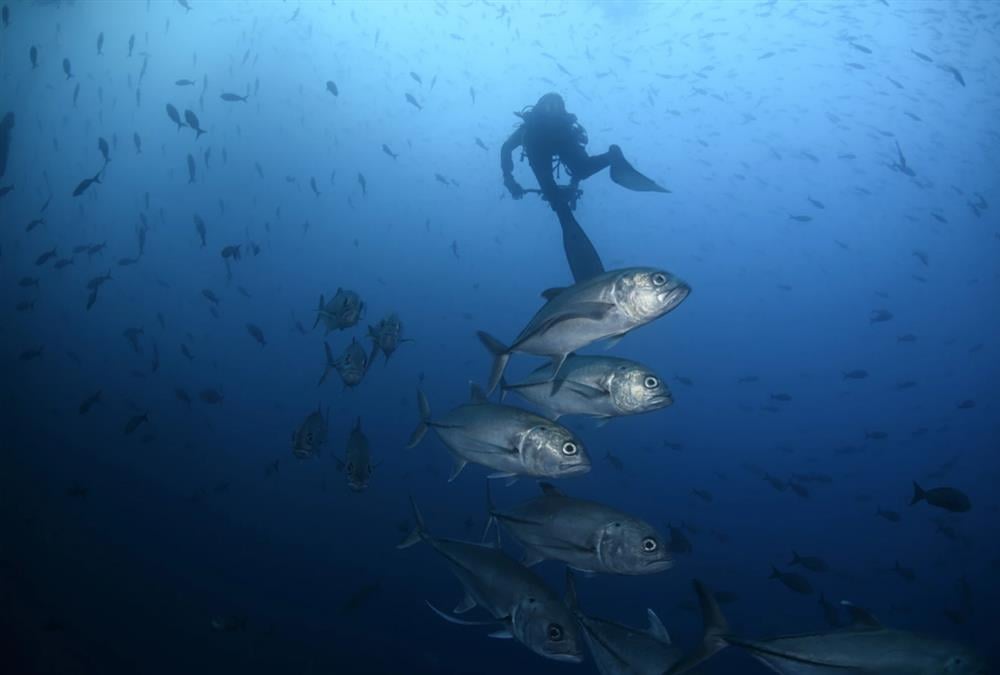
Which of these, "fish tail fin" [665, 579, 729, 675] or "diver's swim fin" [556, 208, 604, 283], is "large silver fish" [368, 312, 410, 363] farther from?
"fish tail fin" [665, 579, 729, 675]

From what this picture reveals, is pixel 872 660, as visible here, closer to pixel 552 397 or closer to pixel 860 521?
pixel 552 397

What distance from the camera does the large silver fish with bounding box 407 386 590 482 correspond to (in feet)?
10.8

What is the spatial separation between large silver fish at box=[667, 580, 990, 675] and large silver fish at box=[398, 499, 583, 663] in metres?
0.61

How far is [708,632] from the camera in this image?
2.99 meters

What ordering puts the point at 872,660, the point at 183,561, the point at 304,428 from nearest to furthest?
the point at 872,660 → the point at 304,428 → the point at 183,561

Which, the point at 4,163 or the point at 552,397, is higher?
the point at 4,163

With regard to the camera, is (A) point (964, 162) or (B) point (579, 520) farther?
(A) point (964, 162)

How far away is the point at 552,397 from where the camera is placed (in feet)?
12.1

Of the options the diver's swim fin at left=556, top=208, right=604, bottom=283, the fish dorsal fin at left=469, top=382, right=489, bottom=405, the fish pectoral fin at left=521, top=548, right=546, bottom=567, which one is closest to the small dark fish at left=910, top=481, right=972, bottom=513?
the diver's swim fin at left=556, top=208, right=604, bottom=283

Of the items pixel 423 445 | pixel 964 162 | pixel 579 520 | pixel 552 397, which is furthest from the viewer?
pixel 964 162

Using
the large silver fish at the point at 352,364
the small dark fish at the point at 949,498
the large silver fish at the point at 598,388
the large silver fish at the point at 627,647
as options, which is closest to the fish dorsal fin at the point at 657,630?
the large silver fish at the point at 627,647

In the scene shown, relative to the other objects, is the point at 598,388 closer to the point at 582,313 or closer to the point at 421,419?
the point at 582,313

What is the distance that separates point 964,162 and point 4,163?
60.9m

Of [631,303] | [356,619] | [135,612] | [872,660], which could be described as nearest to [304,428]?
[631,303]
